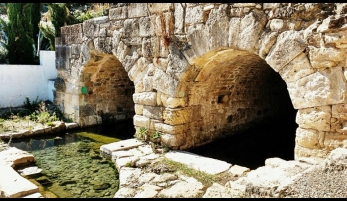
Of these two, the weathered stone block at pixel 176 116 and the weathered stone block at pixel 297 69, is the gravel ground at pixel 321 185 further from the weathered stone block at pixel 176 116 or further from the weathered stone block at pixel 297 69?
the weathered stone block at pixel 176 116

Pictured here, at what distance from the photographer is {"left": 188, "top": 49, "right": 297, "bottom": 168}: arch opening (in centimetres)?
557

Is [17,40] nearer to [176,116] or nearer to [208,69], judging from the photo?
[176,116]

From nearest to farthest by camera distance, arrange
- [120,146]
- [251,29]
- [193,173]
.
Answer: [251,29] < [193,173] < [120,146]

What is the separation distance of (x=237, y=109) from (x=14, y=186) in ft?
15.5

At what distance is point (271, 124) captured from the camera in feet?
27.2

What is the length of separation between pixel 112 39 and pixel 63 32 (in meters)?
2.43

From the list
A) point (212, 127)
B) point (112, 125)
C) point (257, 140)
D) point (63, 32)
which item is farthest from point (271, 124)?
point (63, 32)

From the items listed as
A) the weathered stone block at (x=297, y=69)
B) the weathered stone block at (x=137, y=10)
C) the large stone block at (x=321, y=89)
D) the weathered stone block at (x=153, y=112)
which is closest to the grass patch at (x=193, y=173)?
the weathered stone block at (x=153, y=112)

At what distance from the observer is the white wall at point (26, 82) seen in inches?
355

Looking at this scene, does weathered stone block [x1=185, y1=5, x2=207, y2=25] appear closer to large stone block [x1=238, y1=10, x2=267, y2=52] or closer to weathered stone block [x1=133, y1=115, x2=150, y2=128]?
large stone block [x1=238, y1=10, x2=267, y2=52]

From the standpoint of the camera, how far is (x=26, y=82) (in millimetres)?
9336

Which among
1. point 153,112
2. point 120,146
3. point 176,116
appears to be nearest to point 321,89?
point 176,116

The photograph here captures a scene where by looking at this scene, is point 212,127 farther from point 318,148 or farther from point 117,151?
point 318,148

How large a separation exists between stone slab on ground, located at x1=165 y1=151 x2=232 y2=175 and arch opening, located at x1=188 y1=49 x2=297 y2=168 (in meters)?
0.79
